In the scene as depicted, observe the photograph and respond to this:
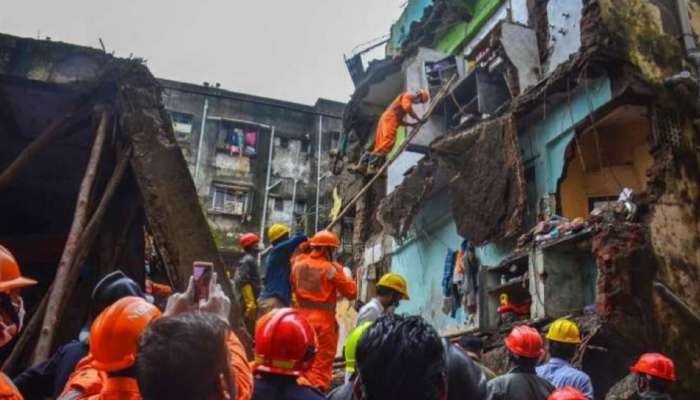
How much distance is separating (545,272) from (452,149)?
13.1 ft

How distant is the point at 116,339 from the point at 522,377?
109 inches

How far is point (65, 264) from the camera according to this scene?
13.6 ft

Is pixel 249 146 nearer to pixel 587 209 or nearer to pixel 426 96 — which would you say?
pixel 426 96

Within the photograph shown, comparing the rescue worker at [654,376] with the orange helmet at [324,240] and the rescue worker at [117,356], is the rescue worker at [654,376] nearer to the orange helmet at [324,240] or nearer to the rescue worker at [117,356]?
the orange helmet at [324,240]

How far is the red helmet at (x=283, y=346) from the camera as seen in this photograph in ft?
9.21

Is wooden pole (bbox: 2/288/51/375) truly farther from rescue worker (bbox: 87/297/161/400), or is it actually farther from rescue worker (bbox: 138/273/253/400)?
rescue worker (bbox: 138/273/253/400)

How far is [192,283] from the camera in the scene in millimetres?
2500

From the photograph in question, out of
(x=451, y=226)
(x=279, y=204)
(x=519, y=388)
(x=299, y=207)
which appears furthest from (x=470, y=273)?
(x=299, y=207)

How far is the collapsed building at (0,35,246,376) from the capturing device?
13.9 ft

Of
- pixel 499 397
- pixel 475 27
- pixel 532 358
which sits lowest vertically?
pixel 499 397

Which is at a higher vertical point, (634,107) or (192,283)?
(634,107)

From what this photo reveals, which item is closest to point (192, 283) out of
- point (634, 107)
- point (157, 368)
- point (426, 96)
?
point (157, 368)

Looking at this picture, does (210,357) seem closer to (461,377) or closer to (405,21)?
(461,377)

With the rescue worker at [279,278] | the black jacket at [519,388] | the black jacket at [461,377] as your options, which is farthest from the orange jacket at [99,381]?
the rescue worker at [279,278]
